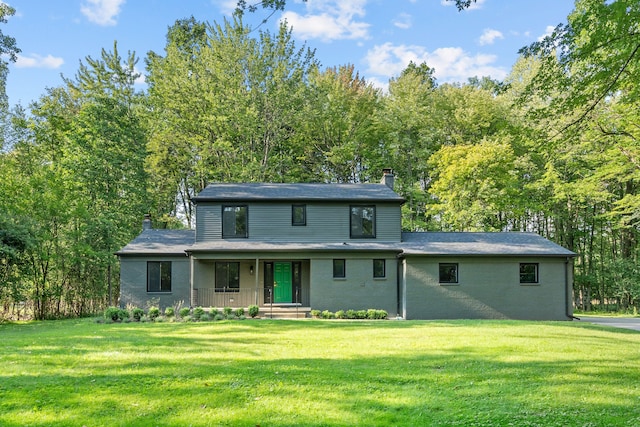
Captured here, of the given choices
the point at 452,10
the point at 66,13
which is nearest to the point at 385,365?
the point at 452,10

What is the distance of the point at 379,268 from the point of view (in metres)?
19.1

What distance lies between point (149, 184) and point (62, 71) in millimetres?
8990

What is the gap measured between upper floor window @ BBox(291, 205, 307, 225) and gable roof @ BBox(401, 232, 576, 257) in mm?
4560

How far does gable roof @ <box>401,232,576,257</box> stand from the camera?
18.1 metres

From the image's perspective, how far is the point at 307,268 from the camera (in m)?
20.3

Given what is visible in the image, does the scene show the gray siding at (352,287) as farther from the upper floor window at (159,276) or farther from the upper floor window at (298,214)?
the upper floor window at (159,276)

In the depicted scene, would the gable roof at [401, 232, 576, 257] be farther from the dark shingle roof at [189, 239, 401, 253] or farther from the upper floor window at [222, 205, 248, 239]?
the upper floor window at [222, 205, 248, 239]

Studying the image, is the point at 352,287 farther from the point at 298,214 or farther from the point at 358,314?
the point at 298,214

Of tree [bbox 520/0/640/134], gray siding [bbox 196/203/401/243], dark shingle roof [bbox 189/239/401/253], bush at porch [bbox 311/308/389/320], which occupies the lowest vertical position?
bush at porch [bbox 311/308/389/320]

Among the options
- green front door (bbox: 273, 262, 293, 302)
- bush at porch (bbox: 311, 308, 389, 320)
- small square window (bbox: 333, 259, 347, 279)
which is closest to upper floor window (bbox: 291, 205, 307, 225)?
green front door (bbox: 273, 262, 293, 302)

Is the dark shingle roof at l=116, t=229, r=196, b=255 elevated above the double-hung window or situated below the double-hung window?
above

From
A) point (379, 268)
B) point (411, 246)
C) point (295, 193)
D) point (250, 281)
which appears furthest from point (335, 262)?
point (250, 281)

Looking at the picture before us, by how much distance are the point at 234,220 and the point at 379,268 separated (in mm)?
6813

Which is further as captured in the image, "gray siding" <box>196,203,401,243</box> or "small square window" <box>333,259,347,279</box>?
"gray siding" <box>196,203,401,243</box>
